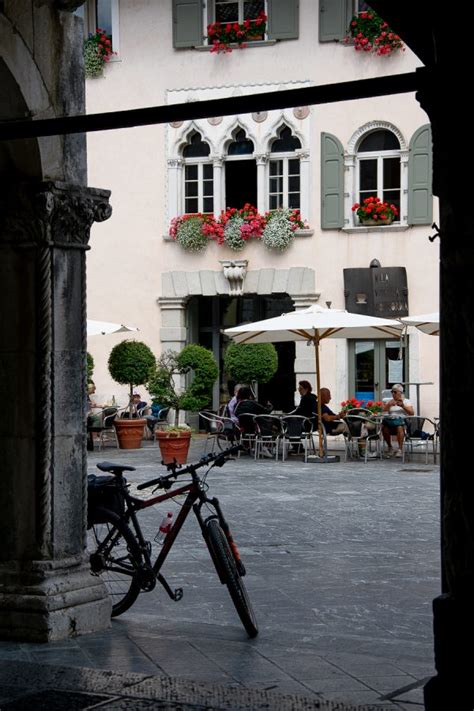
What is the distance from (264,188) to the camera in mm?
24562

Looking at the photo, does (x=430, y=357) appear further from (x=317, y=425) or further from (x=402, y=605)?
(x=402, y=605)

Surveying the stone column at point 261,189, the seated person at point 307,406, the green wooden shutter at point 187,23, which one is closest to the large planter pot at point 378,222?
the stone column at point 261,189

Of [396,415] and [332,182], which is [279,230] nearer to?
Result: [332,182]

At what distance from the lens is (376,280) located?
23359 millimetres

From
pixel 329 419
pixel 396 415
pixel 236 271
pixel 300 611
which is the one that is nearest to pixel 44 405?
pixel 300 611

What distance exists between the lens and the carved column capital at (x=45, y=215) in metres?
6.27

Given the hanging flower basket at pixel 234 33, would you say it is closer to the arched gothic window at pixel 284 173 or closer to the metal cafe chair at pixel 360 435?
the arched gothic window at pixel 284 173

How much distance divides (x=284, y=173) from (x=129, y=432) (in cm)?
729

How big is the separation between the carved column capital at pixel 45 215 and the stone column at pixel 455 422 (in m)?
3.23

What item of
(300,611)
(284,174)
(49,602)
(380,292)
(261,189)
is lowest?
(300,611)

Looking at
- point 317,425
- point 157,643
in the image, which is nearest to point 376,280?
point 317,425

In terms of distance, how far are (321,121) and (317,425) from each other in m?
7.82

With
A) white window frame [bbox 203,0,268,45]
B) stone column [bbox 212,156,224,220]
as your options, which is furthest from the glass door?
white window frame [bbox 203,0,268,45]

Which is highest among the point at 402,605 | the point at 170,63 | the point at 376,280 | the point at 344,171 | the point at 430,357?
the point at 170,63
